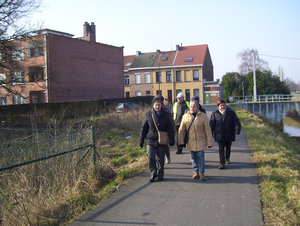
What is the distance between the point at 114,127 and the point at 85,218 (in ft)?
35.3

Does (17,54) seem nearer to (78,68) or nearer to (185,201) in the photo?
(185,201)

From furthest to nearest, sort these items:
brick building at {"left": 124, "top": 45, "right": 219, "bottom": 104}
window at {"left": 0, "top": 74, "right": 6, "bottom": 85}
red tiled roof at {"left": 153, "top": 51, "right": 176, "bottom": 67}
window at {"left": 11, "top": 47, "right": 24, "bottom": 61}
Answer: red tiled roof at {"left": 153, "top": 51, "right": 176, "bottom": 67} < brick building at {"left": 124, "top": 45, "right": 219, "bottom": 104} < window at {"left": 0, "top": 74, "right": 6, "bottom": 85} < window at {"left": 11, "top": 47, "right": 24, "bottom": 61}

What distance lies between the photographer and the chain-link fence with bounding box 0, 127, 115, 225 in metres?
4.29

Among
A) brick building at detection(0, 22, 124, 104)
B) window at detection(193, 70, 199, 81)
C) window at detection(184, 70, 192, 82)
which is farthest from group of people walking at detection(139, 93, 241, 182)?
window at detection(184, 70, 192, 82)

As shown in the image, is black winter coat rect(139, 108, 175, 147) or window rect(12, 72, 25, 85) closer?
black winter coat rect(139, 108, 175, 147)

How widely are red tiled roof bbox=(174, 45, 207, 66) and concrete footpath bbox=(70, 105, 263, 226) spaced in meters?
45.7

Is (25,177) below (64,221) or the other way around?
the other way around

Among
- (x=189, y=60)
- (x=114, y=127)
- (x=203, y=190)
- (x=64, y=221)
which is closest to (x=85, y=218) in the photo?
(x=64, y=221)

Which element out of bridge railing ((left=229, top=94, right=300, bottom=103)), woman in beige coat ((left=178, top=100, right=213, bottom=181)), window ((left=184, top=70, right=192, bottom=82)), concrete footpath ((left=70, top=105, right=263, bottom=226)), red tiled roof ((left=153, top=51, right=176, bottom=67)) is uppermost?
red tiled roof ((left=153, top=51, right=176, bottom=67))

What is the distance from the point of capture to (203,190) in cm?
530

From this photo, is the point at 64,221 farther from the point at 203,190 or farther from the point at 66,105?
the point at 66,105

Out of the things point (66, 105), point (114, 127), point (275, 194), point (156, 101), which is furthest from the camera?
point (66, 105)

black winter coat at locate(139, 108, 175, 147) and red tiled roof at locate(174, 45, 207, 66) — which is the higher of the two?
red tiled roof at locate(174, 45, 207, 66)

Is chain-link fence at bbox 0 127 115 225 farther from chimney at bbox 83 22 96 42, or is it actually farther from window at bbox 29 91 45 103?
chimney at bbox 83 22 96 42
